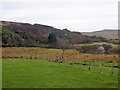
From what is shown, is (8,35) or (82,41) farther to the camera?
(82,41)

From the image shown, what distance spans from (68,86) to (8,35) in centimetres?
9113

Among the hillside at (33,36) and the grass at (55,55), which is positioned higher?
the hillside at (33,36)

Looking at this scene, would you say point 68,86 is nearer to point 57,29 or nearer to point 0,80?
point 0,80

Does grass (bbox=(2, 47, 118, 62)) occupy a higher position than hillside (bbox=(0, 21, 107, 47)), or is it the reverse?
hillside (bbox=(0, 21, 107, 47))

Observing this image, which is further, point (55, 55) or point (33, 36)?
point (33, 36)

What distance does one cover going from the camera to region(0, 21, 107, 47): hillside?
113250 millimetres

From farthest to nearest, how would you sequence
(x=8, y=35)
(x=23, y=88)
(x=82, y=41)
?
1. (x=82, y=41)
2. (x=8, y=35)
3. (x=23, y=88)

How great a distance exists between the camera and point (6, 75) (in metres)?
33.3

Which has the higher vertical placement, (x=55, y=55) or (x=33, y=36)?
(x=33, y=36)

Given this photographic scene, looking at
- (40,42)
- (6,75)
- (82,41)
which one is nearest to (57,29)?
(82,41)

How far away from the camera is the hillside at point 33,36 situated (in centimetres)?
11325

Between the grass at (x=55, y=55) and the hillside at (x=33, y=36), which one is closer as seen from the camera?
the grass at (x=55, y=55)

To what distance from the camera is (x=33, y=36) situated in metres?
142

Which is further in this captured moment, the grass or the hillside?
the hillside
